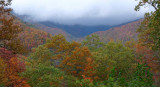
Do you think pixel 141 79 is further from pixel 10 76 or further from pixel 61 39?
pixel 61 39

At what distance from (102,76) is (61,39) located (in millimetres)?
13094

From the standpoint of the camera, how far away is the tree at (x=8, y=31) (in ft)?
46.8

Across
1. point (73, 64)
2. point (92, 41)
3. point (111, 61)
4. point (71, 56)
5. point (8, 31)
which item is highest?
point (8, 31)

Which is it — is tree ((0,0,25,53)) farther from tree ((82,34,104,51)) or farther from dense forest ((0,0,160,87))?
tree ((82,34,104,51))

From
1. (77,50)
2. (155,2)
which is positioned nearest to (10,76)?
(155,2)

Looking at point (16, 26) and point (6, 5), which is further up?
point (6, 5)

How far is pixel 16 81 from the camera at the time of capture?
12.6 metres

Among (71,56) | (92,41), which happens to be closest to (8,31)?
(71,56)

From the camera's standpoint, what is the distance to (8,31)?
14688 millimetres

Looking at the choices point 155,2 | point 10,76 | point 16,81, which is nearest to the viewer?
point 155,2

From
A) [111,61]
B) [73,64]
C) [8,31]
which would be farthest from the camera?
[73,64]

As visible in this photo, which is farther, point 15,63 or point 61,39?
point 61,39

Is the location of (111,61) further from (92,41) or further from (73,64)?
(92,41)

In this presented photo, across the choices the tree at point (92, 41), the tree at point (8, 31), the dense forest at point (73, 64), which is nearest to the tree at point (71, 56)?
the dense forest at point (73, 64)
